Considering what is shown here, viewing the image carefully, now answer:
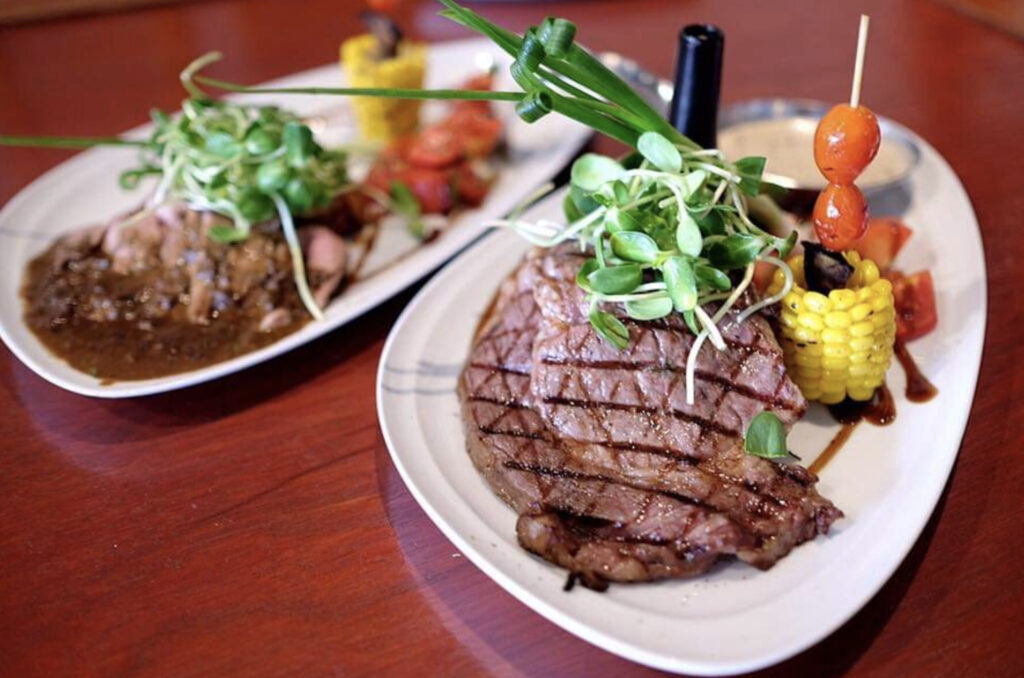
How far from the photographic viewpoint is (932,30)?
476 centimetres

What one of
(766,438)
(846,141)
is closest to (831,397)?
(766,438)

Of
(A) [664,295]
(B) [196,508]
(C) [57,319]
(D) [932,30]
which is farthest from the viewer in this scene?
(D) [932,30]

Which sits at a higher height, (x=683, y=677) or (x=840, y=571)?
(x=840, y=571)

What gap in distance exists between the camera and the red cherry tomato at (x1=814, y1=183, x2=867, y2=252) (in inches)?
86.3

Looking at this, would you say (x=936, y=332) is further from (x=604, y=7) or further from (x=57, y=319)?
(x=604, y=7)

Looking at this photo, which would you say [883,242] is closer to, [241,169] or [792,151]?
[792,151]

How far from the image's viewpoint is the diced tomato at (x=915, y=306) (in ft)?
8.42

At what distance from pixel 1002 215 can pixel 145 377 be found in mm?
3248

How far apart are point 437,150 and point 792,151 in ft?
5.02

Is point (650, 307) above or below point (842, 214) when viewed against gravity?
below

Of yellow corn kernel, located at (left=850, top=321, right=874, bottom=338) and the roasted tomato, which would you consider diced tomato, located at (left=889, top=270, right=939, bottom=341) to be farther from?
the roasted tomato

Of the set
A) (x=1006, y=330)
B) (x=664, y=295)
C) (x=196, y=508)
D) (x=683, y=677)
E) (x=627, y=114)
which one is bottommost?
(x=196, y=508)

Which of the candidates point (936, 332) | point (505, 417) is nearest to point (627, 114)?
point (505, 417)

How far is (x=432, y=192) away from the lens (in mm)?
3438
